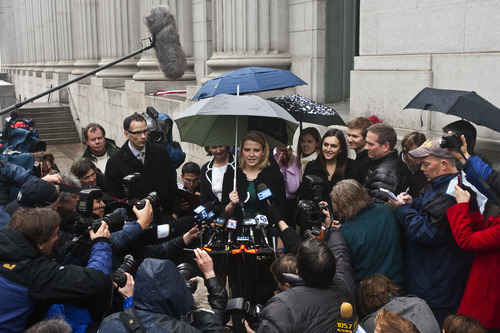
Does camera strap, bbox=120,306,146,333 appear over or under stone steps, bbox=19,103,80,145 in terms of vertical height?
over

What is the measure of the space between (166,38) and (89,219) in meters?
3.54

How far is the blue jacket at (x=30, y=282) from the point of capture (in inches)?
131

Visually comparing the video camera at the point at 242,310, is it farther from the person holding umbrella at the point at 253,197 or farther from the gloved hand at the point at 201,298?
the person holding umbrella at the point at 253,197

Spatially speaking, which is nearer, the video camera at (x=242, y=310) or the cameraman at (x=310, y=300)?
the cameraman at (x=310, y=300)

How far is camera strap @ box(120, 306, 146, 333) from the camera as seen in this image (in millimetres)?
3020

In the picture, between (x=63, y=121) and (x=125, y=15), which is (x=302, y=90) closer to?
(x=125, y=15)

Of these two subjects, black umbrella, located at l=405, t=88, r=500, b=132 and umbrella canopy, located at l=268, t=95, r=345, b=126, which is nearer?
black umbrella, located at l=405, t=88, r=500, b=132

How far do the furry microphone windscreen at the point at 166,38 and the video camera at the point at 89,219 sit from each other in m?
3.48

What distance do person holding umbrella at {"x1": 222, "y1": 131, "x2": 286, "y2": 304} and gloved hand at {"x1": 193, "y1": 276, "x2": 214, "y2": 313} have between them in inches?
37.3

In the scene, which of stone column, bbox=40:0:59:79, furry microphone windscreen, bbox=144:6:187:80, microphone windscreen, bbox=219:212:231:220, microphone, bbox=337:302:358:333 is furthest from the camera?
stone column, bbox=40:0:59:79

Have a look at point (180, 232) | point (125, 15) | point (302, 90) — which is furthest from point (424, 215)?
point (125, 15)

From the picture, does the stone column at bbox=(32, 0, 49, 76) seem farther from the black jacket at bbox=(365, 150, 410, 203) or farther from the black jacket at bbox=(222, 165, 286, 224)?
the black jacket at bbox=(365, 150, 410, 203)

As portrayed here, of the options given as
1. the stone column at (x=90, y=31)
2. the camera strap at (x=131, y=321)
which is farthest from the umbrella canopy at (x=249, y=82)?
the stone column at (x=90, y=31)

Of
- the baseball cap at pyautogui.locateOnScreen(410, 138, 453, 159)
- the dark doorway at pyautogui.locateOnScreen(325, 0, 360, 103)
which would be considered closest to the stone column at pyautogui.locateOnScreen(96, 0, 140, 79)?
the dark doorway at pyautogui.locateOnScreen(325, 0, 360, 103)
